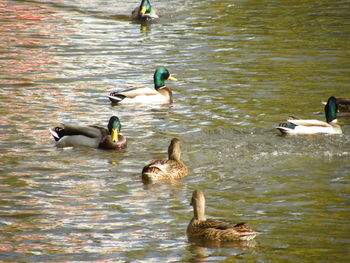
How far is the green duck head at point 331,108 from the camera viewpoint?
14.6m

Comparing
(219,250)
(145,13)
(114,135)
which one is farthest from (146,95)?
(145,13)

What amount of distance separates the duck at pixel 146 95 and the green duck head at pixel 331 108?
130 inches

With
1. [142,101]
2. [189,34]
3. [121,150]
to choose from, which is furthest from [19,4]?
[121,150]

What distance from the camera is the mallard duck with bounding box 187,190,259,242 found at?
878 cm

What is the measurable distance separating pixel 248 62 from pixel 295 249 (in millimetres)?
11695

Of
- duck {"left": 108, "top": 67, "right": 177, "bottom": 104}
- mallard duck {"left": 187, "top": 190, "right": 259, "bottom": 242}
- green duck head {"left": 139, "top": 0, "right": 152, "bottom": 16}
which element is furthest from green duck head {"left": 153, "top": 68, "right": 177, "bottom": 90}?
green duck head {"left": 139, "top": 0, "right": 152, "bottom": 16}

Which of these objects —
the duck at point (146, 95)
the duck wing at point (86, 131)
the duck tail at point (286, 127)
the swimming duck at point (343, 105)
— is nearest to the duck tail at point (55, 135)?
the duck wing at point (86, 131)

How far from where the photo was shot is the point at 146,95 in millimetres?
16844

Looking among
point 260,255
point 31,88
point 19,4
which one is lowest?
point 260,255

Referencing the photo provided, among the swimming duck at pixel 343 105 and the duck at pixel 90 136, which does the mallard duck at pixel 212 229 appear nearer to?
the duck at pixel 90 136

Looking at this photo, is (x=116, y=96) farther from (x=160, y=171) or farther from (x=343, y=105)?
(x=160, y=171)

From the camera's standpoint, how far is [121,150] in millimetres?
13211

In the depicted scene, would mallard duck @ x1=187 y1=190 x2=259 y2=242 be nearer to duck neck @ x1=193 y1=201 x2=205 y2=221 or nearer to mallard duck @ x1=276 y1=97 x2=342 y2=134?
duck neck @ x1=193 y1=201 x2=205 y2=221

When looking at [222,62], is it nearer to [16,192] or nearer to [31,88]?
[31,88]
